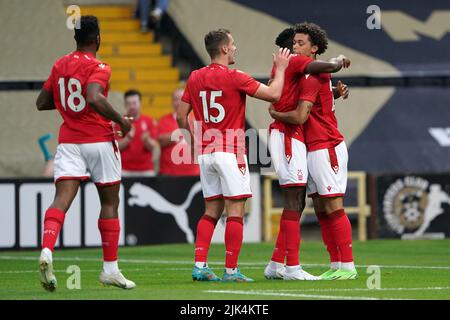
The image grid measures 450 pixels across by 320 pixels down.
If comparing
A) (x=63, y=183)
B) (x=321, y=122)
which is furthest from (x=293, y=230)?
(x=63, y=183)

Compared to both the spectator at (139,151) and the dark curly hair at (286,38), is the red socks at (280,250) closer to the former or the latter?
the dark curly hair at (286,38)

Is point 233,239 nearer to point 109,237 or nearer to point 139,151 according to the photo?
point 109,237

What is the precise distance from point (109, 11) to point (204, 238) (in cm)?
1459

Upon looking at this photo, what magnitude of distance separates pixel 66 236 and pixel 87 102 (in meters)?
7.78

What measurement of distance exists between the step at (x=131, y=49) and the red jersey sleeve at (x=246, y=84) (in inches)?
515

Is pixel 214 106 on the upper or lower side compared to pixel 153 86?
lower

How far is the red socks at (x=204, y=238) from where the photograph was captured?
11.3m

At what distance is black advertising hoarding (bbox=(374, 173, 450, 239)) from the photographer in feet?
65.5

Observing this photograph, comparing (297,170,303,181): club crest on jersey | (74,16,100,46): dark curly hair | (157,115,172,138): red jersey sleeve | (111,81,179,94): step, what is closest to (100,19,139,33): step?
(111,81,179,94): step

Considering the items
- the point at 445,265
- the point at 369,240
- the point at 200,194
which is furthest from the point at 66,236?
the point at 445,265

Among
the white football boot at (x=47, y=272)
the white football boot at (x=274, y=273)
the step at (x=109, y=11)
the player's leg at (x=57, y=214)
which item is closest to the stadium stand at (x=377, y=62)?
the step at (x=109, y=11)

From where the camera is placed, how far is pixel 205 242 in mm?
11359

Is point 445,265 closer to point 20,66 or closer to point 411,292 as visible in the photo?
point 411,292

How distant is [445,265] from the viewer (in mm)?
13906
